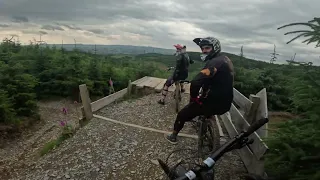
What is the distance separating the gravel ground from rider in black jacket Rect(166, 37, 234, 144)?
130 centimetres

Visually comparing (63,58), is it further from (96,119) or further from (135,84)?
(96,119)

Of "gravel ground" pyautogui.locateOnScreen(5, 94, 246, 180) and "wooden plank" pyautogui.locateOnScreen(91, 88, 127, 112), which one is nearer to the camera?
"gravel ground" pyautogui.locateOnScreen(5, 94, 246, 180)

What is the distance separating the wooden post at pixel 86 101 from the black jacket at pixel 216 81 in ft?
14.0

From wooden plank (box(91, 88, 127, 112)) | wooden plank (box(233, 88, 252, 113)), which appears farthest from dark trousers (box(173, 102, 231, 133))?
wooden plank (box(91, 88, 127, 112))

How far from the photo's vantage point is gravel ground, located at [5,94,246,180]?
18.6 ft

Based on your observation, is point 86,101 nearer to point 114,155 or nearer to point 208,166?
point 114,155

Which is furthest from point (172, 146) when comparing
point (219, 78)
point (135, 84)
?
point (135, 84)

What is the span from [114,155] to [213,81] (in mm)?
2878

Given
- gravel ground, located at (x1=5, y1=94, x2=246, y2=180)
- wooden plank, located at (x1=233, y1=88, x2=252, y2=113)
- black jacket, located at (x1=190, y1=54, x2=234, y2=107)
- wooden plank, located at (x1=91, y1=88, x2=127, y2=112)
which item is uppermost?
black jacket, located at (x1=190, y1=54, x2=234, y2=107)

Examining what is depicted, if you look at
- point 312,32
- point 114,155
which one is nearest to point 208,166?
point 312,32

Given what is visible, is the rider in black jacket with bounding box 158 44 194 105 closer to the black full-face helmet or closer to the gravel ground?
the gravel ground

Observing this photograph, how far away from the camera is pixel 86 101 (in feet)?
27.9

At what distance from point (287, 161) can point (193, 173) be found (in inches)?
48.7

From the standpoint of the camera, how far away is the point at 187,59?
9.39 metres
